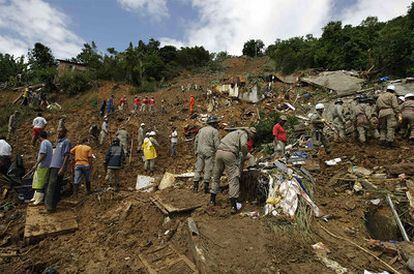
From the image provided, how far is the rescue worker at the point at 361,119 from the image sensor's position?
741cm

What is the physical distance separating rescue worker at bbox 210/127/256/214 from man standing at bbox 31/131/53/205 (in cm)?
337

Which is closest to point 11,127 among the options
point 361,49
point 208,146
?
point 208,146

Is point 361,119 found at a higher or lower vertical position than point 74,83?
lower

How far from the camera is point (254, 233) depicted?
422cm

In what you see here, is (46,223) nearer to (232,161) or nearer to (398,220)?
(232,161)

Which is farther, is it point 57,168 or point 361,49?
point 361,49

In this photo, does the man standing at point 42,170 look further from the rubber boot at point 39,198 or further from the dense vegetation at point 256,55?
the dense vegetation at point 256,55

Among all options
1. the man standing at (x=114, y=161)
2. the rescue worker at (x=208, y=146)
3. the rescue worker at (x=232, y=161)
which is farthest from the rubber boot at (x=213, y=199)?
the man standing at (x=114, y=161)

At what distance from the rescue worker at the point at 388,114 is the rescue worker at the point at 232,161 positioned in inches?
151

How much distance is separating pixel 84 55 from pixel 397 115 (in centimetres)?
3391


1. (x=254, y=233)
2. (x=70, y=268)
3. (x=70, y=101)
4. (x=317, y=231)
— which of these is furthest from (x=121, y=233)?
(x=70, y=101)

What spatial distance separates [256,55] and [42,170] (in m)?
36.8

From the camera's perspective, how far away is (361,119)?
741cm

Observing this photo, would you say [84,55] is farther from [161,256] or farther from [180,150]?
[161,256]
